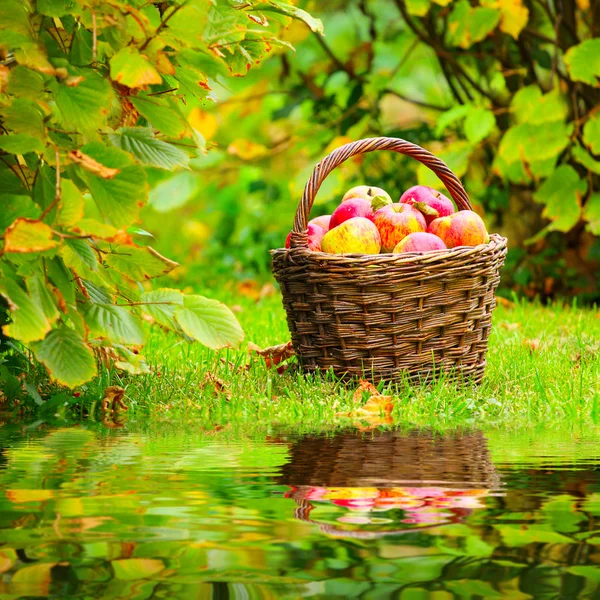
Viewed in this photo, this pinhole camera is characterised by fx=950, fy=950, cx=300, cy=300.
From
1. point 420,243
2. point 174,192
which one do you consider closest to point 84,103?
point 420,243

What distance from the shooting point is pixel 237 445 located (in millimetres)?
2109

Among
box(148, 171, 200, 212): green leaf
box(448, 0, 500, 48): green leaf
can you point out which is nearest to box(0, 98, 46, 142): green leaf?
box(148, 171, 200, 212): green leaf

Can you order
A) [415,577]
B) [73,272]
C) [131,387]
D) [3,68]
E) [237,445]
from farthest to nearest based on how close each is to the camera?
1. [131,387]
2. [73,272]
3. [237,445]
4. [3,68]
5. [415,577]

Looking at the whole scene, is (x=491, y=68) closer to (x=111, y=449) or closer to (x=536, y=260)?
(x=536, y=260)

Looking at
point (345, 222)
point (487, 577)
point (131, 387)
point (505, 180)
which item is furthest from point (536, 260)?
point (487, 577)

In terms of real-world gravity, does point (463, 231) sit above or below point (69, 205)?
above

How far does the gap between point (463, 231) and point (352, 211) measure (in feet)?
1.27

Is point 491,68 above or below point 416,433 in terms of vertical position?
above

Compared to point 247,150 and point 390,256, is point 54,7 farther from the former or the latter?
point 247,150

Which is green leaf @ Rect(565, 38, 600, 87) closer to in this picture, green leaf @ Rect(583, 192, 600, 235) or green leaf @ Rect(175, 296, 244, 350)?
green leaf @ Rect(583, 192, 600, 235)

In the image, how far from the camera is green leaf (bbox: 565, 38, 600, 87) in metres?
4.63

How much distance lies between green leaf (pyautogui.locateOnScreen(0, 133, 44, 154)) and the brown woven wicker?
3.42ft

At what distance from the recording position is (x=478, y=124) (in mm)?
5039

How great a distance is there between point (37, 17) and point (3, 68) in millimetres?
255
